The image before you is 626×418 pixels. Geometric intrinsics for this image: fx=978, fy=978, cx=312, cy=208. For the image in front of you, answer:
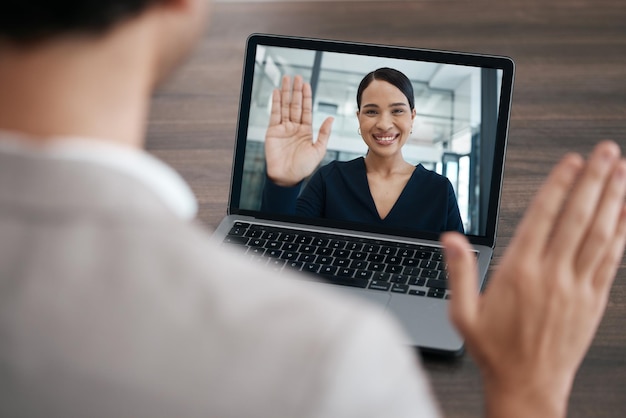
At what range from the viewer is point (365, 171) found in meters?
1.17

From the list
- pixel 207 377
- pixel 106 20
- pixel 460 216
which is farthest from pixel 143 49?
pixel 460 216

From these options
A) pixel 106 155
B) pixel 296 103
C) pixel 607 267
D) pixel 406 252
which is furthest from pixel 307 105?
pixel 106 155

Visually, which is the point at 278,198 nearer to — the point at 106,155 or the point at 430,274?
the point at 430,274

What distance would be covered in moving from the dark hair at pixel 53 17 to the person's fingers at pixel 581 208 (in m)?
0.38

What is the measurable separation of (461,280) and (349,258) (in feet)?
1.55

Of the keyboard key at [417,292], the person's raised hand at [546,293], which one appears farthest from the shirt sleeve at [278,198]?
the person's raised hand at [546,293]

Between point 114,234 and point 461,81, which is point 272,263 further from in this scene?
point 114,234

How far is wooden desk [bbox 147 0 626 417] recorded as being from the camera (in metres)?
0.97

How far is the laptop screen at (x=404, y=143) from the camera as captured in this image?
45.6 inches

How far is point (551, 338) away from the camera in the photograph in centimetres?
70

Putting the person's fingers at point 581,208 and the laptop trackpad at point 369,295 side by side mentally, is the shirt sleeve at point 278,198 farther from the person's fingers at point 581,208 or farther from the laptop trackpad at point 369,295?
the person's fingers at point 581,208

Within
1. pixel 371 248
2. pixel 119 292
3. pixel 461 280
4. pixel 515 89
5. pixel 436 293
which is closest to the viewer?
pixel 119 292

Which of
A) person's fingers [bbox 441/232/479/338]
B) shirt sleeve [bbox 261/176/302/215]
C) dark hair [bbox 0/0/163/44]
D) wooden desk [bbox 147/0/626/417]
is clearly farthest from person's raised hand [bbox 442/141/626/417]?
shirt sleeve [bbox 261/176/302/215]

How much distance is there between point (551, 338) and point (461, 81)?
540 millimetres
